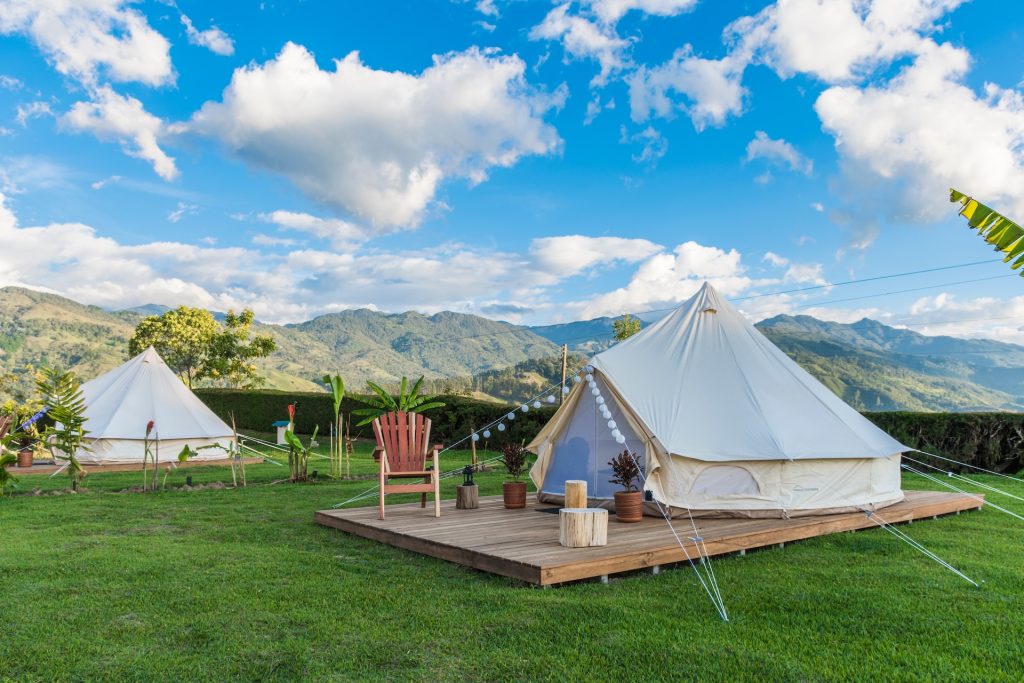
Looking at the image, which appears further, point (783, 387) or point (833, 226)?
point (833, 226)

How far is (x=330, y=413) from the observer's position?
856 inches

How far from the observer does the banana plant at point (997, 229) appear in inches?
147

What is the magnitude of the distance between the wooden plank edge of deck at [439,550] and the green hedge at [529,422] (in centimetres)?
817

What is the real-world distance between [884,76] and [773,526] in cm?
2060

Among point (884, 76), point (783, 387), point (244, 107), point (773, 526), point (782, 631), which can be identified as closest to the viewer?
point (782, 631)

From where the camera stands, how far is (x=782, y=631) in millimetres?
3646

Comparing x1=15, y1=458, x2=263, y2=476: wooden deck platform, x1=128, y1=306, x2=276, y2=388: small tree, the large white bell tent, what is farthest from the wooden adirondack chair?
x1=128, y1=306, x2=276, y2=388: small tree

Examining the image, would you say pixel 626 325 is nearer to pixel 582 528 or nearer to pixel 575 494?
pixel 575 494

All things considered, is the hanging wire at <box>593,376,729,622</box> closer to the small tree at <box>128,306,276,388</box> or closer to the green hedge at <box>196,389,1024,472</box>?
the green hedge at <box>196,389,1024,472</box>

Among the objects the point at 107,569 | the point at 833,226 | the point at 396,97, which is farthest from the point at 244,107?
the point at 833,226

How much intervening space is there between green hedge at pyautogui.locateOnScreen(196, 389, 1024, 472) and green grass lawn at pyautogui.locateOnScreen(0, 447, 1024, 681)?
7.30m

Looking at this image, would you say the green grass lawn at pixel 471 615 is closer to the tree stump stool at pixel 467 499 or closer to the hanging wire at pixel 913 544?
the hanging wire at pixel 913 544

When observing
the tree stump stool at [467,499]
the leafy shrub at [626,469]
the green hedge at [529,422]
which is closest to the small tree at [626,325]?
the green hedge at [529,422]

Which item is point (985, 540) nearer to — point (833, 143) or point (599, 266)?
point (833, 143)
